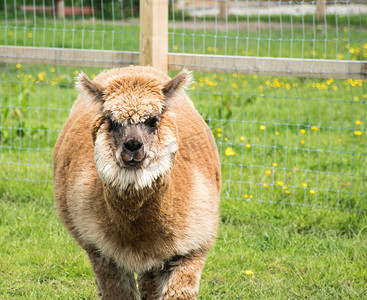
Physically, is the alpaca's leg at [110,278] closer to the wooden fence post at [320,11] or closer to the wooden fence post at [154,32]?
the wooden fence post at [154,32]

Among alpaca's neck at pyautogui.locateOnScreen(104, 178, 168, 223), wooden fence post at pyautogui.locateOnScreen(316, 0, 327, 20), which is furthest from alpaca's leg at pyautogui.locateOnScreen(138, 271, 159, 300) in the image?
wooden fence post at pyautogui.locateOnScreen(316, 0, 327, 20)

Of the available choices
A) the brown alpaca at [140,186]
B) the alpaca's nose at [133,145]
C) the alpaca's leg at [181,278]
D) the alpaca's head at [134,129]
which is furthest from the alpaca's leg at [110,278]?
the alpaca's nose at [133,145]

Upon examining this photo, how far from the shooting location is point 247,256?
4.04 m

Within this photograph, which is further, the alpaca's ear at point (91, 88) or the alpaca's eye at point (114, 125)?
the alpaca's ear at point (91, 88)

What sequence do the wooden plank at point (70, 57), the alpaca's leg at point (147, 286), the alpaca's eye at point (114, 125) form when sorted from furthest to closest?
1. the wooden plank at point (70, 57)
2. the alpaca's leg at point (147, 286)
3. the alpaca's eye at point (114, 125)

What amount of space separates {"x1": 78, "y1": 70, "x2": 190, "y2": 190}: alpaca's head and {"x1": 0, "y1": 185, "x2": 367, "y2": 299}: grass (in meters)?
1.43

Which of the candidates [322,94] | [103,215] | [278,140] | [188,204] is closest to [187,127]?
[188,204]

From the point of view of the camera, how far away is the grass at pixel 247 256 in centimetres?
366

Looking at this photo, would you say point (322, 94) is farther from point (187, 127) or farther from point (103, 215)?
point (103, 215)

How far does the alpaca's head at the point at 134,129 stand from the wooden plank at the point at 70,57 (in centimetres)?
209

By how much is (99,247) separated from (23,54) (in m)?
2.77

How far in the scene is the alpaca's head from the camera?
2475 millimetres

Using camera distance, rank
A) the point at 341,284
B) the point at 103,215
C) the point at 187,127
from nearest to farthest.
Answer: the point at 103,215, the point at 187,127, the point at 341,284

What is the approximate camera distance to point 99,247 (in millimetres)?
2887
